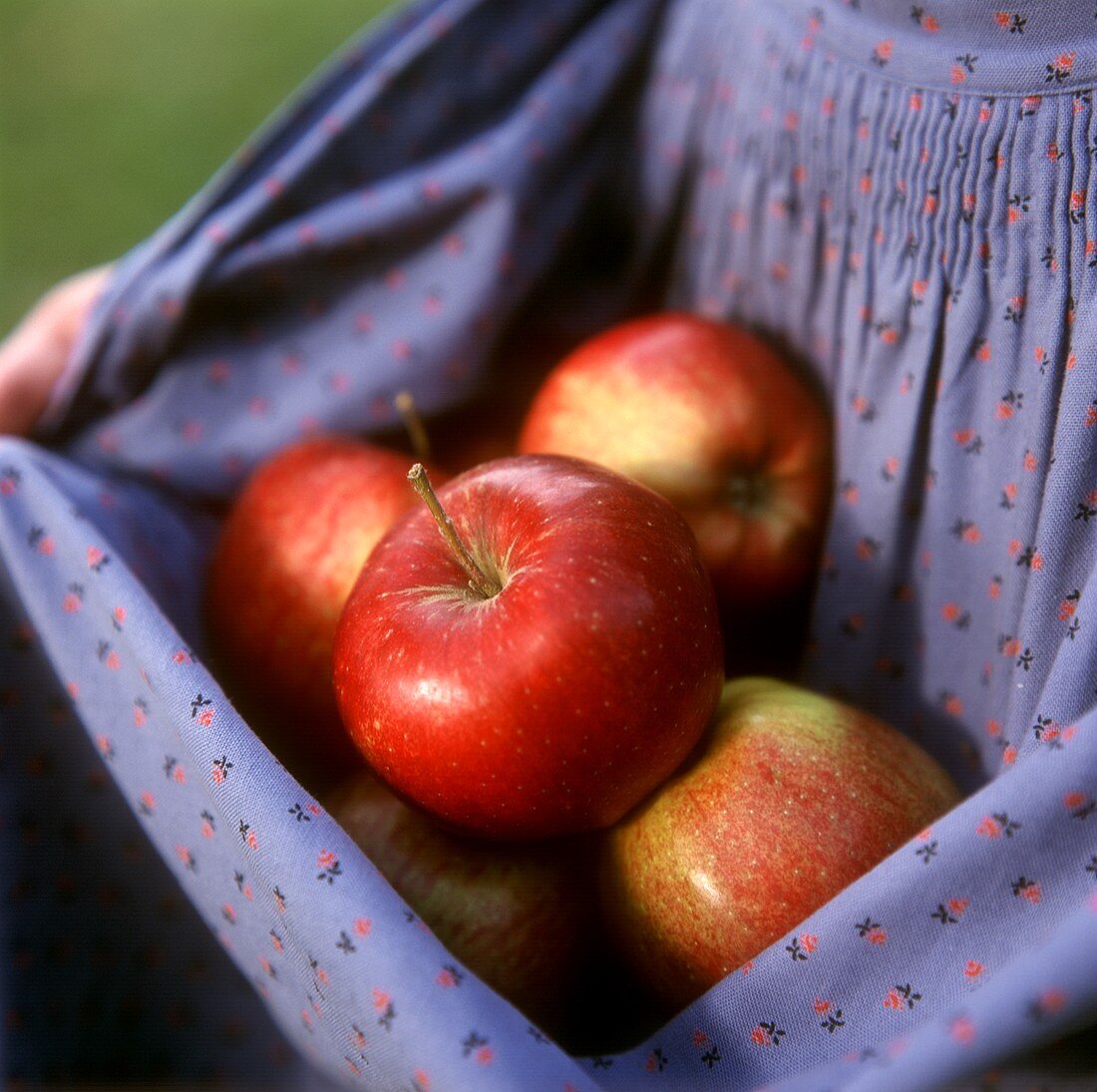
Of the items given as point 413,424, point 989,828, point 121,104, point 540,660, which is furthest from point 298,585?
point 121,104

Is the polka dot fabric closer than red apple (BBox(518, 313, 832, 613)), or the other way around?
the polka dot fabric

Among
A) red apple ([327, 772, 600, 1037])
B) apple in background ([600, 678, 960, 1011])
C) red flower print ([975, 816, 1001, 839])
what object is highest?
red flower print ([975, 816, 1001, 839])

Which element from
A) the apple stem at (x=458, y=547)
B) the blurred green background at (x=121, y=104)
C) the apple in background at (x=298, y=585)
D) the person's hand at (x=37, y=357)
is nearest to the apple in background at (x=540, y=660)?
the apple stem at (x=458, y=547)

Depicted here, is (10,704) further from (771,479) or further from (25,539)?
(771,479)

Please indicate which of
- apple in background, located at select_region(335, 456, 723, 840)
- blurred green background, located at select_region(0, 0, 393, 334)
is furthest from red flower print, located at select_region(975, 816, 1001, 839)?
blurred green background, located at select_region(0, 0, 393, 334)

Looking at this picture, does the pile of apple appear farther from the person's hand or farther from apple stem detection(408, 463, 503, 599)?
the person's hand

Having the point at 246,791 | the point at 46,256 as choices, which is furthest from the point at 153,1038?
the point at 46,256

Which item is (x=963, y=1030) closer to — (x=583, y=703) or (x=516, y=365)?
(x=583, y=703)
